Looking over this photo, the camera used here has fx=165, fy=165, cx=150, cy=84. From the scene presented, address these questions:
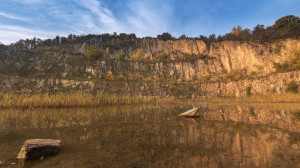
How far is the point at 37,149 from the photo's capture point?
3510mm

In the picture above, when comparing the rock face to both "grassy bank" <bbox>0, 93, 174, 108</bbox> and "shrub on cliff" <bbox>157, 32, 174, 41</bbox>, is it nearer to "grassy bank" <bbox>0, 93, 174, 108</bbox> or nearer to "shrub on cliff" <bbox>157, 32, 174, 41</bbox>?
"shrub on cliff" <bbox>157, 32, 174, 41</bbox>

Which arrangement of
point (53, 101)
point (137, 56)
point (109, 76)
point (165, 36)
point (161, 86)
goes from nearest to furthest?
point (53, 101), point (161, 86), point (109, 76), point (137, 56), point (165, 36)

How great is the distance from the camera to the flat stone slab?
11.2 feet

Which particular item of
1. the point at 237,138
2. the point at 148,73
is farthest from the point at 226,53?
the point at 237,138

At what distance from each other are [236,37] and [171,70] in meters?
28.6

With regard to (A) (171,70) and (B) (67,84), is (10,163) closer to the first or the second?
(B) (67,84)

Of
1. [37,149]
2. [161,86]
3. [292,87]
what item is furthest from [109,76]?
[37,149]

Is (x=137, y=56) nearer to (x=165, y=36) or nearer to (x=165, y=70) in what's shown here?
(x=165, y=70)

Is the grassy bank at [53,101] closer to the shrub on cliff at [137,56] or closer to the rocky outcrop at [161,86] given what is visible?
the rocky outcrop at [161,86]

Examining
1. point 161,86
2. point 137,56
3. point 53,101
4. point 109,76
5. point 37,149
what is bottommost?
point 37,149

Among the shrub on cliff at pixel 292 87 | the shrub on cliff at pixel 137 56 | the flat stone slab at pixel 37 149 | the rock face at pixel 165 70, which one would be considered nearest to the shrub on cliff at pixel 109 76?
the rock face at pixel 165 70

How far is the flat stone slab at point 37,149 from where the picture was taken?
3.42 meters

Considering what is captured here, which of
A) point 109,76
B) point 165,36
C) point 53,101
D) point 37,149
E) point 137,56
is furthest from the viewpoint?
point 165,36

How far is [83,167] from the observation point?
3002 millimetres
